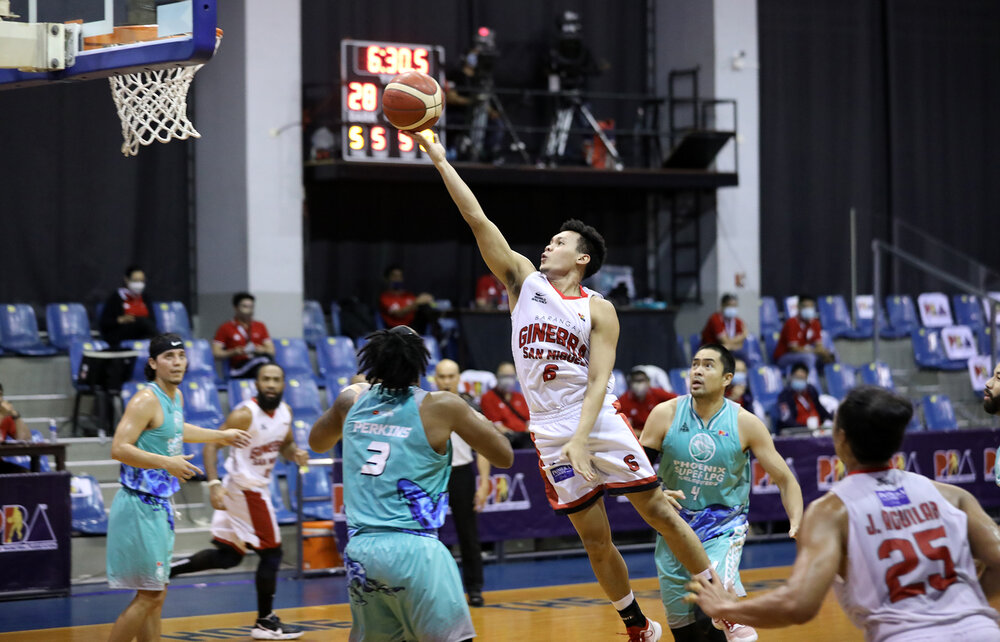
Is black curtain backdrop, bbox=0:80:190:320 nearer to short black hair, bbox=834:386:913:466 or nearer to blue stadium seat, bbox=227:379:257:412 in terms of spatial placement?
blue stadium seat, bbox=227:379:257:412

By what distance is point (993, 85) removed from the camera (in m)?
23.0

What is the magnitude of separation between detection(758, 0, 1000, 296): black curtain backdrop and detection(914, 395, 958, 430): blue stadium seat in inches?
135

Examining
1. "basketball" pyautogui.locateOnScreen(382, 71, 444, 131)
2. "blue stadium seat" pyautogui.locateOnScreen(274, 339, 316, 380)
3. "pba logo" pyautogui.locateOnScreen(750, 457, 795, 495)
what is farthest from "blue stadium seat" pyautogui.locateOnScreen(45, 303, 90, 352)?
"basketball" pyautogui.locateOnScreen(382, 71, 444, 131)

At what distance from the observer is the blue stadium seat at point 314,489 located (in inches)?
489

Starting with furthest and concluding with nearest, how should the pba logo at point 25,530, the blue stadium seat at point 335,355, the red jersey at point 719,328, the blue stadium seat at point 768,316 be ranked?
1. the blue stadium seat at point 768,316
2. the red jersey at point 719,328
3. the blue stadium seat at point 335,355
4. the pba logo at point 25,530

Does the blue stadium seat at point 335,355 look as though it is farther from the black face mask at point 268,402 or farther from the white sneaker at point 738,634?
the white sneaker at point 738,634

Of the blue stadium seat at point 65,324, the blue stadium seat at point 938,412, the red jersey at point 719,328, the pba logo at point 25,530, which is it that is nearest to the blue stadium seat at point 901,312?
the blue stadium seat at point 938,412

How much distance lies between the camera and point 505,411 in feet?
43.6

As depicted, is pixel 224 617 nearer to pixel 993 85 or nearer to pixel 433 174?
pixel 433 174

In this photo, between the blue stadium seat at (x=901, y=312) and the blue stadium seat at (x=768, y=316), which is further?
the blue stadium seat at (x=768, y=316)

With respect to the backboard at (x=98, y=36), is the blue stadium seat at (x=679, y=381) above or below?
below

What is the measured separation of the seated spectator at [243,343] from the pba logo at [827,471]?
6159 mm

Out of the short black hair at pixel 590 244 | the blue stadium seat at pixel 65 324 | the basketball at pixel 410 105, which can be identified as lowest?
the blue stadium seat at pixel 65 324

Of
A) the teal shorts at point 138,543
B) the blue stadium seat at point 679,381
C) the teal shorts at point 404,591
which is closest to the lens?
the teal shorts at point 404,591
